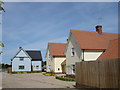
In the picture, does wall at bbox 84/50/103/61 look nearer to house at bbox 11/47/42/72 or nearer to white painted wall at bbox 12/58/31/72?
Result: house at bbox 11/47/42/72

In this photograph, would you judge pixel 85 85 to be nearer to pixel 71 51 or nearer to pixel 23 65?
pixel 71 51

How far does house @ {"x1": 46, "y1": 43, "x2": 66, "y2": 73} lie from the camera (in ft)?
125

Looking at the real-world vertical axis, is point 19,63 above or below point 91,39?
below

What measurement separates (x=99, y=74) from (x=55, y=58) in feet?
90.3

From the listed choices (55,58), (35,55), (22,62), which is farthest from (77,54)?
(35,55)

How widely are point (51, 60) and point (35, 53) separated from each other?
15980 mm

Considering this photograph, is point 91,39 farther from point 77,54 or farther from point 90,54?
point 77,54

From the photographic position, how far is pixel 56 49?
133 ft

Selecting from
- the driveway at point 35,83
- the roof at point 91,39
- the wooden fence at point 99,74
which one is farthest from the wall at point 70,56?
the wooden fence at point 99,74

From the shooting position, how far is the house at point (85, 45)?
80.4 feet

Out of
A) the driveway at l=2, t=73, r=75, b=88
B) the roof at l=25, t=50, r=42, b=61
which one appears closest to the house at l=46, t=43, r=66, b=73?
the roof at l=25, t=50, r=42, b=61

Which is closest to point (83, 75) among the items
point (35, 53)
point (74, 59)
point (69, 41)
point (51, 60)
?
point (74, 59)

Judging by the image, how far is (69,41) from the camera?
93.4 feet

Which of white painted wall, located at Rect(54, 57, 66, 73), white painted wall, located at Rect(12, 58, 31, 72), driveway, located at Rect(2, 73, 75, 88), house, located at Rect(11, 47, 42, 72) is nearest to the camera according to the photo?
driveway, located at Rect(2, 73, 75, 88)
